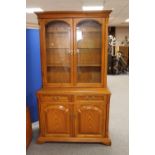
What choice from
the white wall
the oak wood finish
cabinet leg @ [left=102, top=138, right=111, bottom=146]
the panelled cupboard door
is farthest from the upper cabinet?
the white wall

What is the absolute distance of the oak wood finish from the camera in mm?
3102

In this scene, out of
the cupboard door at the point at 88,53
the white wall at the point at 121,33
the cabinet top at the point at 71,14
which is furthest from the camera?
the white wall at the point at 121,33

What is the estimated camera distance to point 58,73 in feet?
11.4

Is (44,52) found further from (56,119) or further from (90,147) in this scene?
(90,147)

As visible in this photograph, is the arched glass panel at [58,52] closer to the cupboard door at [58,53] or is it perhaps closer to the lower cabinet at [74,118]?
the cupboard door at [58,53]

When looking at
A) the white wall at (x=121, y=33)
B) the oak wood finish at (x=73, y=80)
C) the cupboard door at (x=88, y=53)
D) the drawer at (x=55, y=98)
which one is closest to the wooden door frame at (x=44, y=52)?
the oak wood finish at (x=73, y=80)

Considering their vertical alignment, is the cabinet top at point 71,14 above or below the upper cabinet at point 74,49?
above

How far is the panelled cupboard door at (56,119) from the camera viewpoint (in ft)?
10.3

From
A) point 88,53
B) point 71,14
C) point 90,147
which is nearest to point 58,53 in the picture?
point 88,53

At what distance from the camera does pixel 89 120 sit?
3.14m

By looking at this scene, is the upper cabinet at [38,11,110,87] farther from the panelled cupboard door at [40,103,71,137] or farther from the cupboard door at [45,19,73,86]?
the panelled cupboard door at [40,103,71,137]
